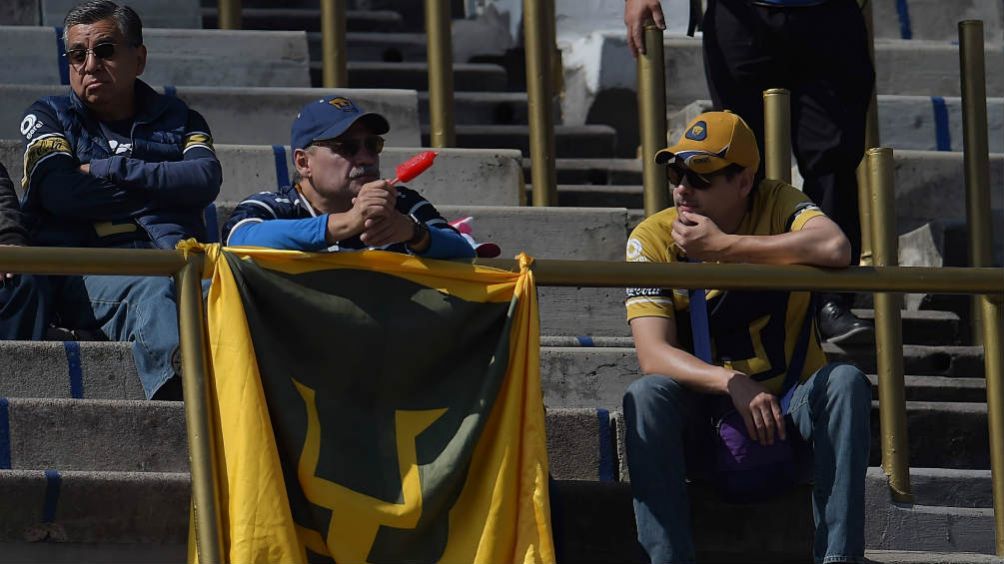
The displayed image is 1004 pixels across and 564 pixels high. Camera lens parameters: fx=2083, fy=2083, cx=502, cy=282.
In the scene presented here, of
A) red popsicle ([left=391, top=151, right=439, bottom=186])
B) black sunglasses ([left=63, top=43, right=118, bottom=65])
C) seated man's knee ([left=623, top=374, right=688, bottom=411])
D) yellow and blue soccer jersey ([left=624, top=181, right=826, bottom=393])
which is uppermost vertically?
black sunglasses ([left=63, top=43, right=118, bottom=65])

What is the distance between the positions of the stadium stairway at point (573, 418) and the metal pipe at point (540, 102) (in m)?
0.30

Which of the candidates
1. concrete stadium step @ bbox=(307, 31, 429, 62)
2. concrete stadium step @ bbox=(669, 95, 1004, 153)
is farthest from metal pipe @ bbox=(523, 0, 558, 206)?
concrete stadium step @ bbox=(307, 31, 429, 62)

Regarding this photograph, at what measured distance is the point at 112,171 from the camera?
5672mm

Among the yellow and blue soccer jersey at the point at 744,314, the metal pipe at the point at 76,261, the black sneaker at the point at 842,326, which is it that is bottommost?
the black sneaker at the point at 842,326

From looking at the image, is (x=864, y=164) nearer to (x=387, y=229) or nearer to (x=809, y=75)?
(x=809, y=75)

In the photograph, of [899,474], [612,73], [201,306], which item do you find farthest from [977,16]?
[201,306]

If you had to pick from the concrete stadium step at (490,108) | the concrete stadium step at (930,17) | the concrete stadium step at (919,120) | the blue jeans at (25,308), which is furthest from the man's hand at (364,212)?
the concrete stadium step at (930,17)

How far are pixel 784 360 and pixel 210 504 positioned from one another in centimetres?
148

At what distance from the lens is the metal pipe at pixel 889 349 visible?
5.40 m

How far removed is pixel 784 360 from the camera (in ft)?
16.4

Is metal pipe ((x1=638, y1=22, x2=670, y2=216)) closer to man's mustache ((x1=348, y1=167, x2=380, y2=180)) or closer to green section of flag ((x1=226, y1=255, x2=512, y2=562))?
man's mustache ((x1=348, y1=167, x2=380, y2=180))

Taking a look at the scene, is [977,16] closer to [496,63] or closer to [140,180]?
[496,63]

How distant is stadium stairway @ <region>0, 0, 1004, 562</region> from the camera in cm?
470

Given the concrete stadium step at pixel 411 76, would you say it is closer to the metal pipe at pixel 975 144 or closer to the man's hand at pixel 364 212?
the metal pipe at pixel 975 144
